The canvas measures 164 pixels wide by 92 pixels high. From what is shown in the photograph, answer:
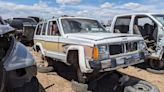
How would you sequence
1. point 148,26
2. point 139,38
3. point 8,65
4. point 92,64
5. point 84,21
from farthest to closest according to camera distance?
point 148,26 < point 84,21 < point 139,38 < point 92,64 < point 8,65

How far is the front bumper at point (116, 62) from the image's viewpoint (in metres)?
5.23

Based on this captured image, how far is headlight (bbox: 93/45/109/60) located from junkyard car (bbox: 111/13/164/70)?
9.90 ft

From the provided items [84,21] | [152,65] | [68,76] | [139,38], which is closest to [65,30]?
[84,21]

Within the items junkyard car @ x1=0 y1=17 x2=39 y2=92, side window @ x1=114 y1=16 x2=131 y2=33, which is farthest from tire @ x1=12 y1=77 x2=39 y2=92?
side window @ x1=114 y1=16 x2=131 y2=33

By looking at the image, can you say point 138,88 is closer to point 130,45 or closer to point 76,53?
point 130,45

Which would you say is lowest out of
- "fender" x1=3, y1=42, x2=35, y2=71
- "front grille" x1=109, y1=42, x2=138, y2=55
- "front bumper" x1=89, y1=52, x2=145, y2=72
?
"front bumper" x1=89, y1=52, x2=145, y2=72

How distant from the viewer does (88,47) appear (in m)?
5.43

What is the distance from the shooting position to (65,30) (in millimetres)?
6961

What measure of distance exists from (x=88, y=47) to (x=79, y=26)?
1.84 metres

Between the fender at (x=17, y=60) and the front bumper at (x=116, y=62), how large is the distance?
186cm

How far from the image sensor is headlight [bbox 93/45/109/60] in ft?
17.3

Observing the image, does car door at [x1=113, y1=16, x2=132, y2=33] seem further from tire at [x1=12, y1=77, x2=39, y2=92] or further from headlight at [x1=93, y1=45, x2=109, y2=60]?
tire at [x1=12, y1=77, x2=39, y2=92]

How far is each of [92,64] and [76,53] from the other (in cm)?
87

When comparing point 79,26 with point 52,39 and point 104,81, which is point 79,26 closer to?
point 52,39
